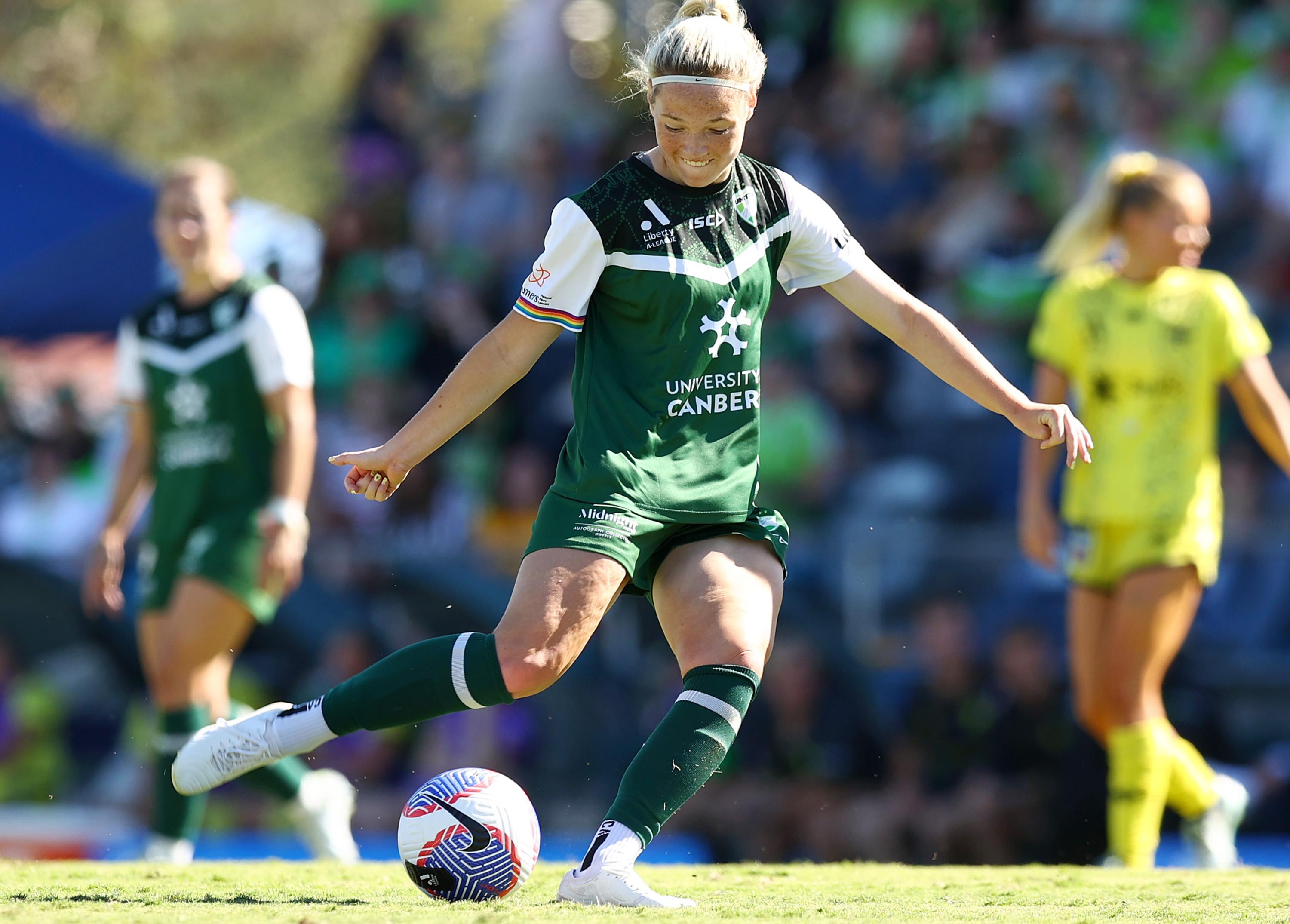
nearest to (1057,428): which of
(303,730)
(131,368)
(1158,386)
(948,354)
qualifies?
(948,354)

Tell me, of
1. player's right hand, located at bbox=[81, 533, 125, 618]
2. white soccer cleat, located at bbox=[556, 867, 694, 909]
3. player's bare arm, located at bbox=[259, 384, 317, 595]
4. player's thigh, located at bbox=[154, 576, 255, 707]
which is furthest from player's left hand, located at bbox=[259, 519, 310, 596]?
white soccer cleat, located at bbox=[556, 867, 694, 909]

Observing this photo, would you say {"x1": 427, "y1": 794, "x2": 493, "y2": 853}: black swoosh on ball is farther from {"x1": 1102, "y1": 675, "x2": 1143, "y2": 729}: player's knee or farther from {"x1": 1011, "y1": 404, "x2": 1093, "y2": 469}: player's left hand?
{"x1": 1102, "y1": 675, "x2": 1143, "y2": 729}: player's knee

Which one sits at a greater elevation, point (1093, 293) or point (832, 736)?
point (1093, 293)

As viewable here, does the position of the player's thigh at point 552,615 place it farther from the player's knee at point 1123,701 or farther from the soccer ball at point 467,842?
the player's knee at point 1123,701

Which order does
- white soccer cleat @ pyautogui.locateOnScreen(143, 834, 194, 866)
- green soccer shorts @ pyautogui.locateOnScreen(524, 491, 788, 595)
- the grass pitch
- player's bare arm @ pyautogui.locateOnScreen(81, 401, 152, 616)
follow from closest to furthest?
the grass pitch → green soccer shorts @ pyautogui.locateOnScreen(524, 491, 788, 595) → white soccer cleat @ pyautogui.locateOnScreen(143, 834, 194, 866) → player's bare arm @ pyautogui.locateOnScreen(81, 401, 152, 616)

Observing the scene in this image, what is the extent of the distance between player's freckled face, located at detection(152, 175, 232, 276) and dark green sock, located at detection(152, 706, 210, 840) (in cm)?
173

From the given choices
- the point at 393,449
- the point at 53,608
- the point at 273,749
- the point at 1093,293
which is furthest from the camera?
the point at 53,608

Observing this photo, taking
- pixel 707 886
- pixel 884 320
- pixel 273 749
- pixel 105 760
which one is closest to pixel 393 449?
pixel 273 749

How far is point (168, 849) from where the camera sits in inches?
235

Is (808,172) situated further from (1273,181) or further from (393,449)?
(393,449)

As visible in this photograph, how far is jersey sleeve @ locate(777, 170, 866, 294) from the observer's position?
4227 mm

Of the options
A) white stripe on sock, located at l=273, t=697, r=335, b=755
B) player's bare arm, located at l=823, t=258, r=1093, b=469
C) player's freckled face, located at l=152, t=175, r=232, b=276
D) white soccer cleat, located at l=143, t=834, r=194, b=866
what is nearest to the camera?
player's bare arm, located at l=823, t=258, r=1093, b=469

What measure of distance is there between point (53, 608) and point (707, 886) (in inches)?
279

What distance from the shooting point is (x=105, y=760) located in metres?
10.0
